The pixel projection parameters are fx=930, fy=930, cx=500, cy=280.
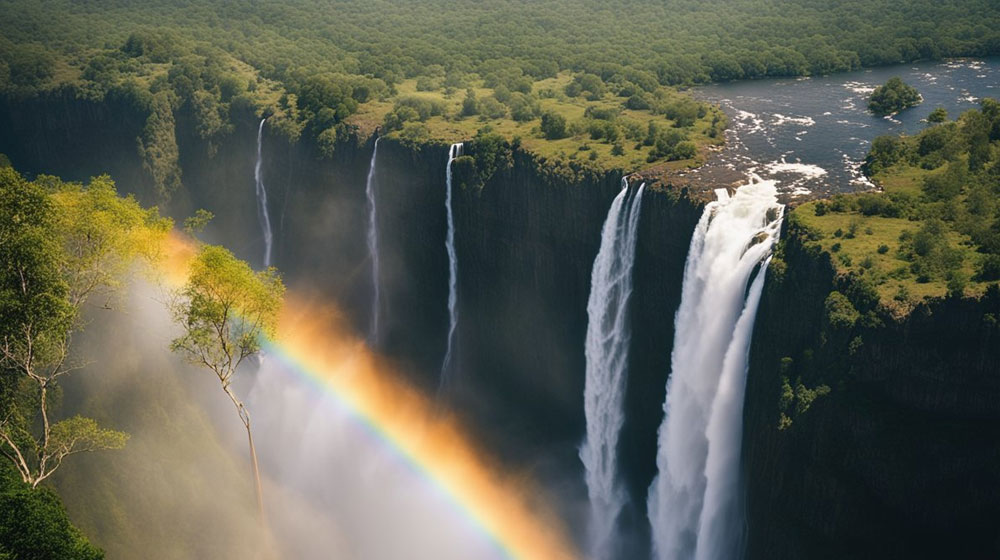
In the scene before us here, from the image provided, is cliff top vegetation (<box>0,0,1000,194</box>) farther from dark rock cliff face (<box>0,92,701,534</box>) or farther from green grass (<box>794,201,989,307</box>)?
green grass (<box>794,201,989,307</box>)

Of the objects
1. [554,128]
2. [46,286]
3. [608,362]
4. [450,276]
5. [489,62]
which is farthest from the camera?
[489,62]

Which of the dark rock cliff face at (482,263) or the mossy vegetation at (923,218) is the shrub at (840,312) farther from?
the dark rock cliff face at (482,263)

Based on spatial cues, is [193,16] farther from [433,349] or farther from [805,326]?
[805,326]

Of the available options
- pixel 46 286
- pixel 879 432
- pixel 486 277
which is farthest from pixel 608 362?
pixel 46 286

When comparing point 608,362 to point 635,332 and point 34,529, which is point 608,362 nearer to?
point 635,332

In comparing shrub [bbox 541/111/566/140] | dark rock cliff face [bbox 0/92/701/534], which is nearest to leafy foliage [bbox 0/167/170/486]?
dark rock cliff face [bbox 0/92/701/534]

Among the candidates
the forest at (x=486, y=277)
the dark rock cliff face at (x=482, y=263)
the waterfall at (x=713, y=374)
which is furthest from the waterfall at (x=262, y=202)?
the waterfall at (x=713, y=374)

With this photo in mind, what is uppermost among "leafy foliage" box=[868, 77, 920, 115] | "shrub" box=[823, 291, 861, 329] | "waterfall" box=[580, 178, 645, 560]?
"leafy foliage" box=[868, 77, 920, 115]
